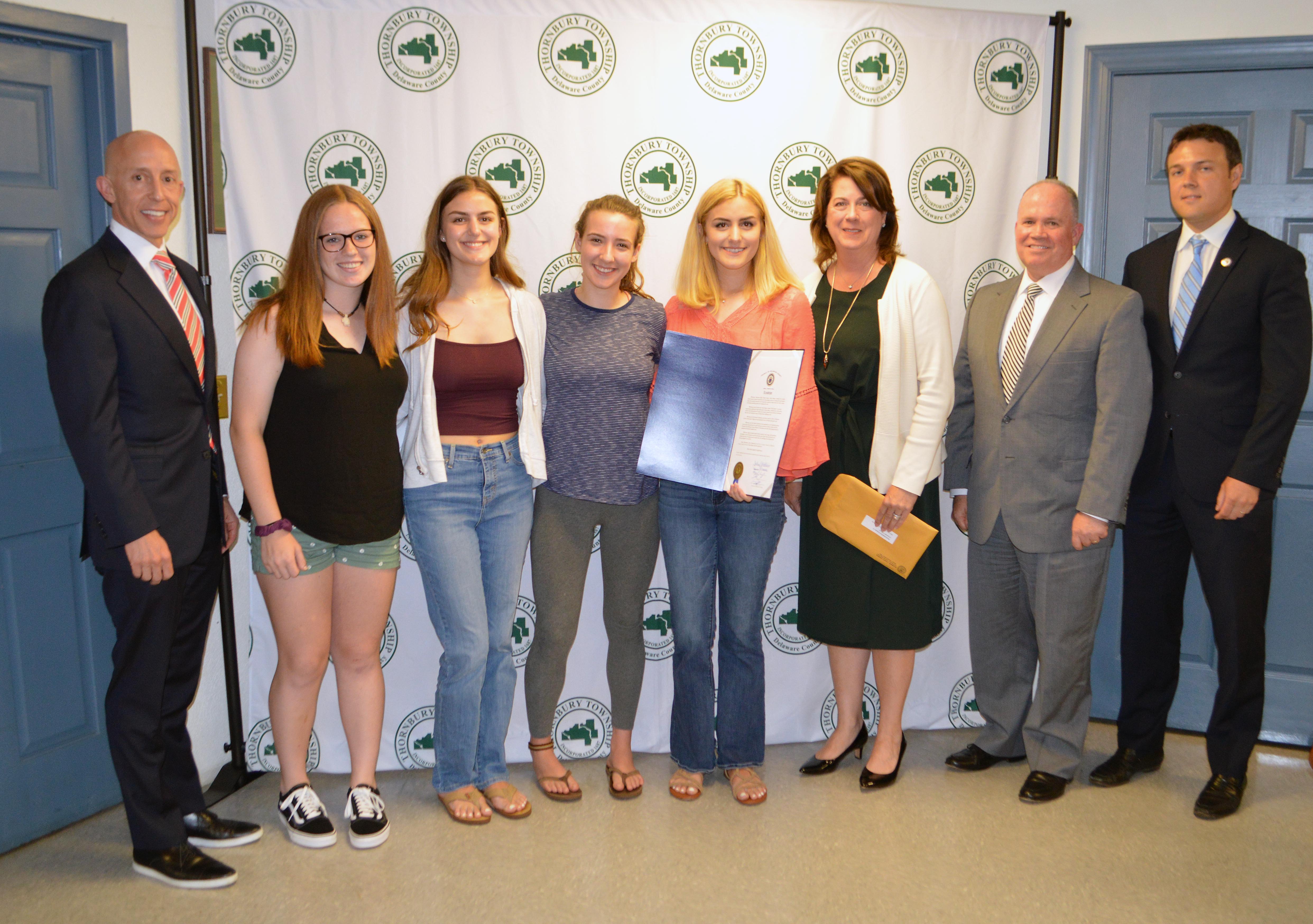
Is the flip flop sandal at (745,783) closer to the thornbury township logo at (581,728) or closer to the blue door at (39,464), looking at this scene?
the thornbury township logo at (581,728)

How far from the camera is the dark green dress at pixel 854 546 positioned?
2682 millimetres

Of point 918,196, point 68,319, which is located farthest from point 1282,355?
point 68,319

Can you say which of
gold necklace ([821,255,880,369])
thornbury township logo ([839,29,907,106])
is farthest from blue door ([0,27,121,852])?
thornbury township logo ([839,29,907,106])

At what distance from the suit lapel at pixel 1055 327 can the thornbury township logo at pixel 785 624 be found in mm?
1040

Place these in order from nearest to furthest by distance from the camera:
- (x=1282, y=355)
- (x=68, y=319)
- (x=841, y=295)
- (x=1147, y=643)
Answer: (x=68, y=319), (x=1282, y=355), (x=841, y=295), (x=1147, y=643)

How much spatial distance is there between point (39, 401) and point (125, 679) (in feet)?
2.95

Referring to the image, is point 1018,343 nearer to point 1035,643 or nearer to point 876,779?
point 1035,643

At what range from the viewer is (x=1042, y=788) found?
281 centimetres

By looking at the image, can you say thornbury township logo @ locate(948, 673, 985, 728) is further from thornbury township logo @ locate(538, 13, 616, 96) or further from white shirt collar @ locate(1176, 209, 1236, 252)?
thornbury township logo @ locate(538, 13, 616, 96)

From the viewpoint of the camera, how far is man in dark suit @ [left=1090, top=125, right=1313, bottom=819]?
2580mm

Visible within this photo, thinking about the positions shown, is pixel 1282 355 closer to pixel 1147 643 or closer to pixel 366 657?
pixel 1147 643

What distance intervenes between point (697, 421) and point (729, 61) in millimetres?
1316

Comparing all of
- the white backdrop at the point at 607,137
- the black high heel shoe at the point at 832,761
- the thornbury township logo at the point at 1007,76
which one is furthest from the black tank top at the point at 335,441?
the thornbury township logo at the point at 1007,76

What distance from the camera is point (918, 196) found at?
3150 millimetres
